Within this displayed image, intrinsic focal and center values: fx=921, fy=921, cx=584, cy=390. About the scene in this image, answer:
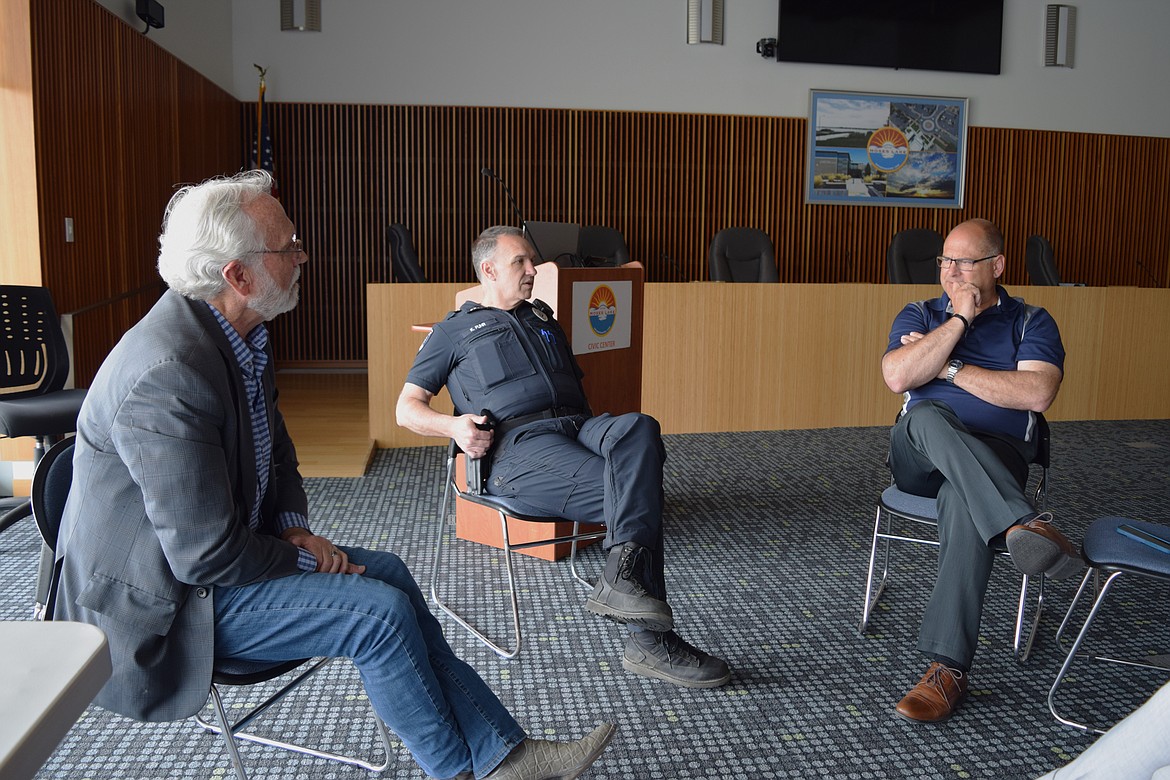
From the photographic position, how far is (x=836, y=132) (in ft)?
29.5

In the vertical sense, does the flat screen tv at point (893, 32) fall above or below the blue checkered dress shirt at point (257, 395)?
above

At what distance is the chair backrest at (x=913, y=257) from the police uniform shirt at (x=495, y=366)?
475 centimetres

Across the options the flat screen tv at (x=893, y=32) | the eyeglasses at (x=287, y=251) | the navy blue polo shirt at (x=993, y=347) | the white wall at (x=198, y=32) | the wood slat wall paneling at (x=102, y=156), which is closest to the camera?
the eyeglasses at (x=287, y=251)

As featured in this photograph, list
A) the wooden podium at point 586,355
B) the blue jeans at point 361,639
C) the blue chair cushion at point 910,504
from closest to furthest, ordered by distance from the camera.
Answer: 1. the blue jeans at point 361,639
2. the blue chair cushion at point 910,504
3. the wooden podium at point 586,355

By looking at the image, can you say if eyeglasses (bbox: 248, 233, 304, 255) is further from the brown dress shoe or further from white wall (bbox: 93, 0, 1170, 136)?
white wall (bbox: 93, 0, 1170, 136)

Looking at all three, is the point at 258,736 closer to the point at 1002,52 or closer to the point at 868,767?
the point at 868,767

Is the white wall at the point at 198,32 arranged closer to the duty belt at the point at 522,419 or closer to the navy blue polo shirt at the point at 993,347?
the duty belt at the point at 522,419

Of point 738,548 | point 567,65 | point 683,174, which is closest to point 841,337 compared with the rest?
point 738,548

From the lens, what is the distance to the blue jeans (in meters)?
1.61

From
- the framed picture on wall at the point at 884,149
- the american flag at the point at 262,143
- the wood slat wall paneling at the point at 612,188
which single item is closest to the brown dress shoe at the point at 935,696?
the wood slat wall paneling at the point at 612,188

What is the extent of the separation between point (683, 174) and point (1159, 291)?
4149 millimetres

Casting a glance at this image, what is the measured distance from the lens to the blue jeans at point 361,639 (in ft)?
5.27

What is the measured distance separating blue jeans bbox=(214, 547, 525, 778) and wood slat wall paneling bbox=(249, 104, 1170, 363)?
23.5 feet

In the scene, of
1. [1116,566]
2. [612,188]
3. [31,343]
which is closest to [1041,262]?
[612,188]
